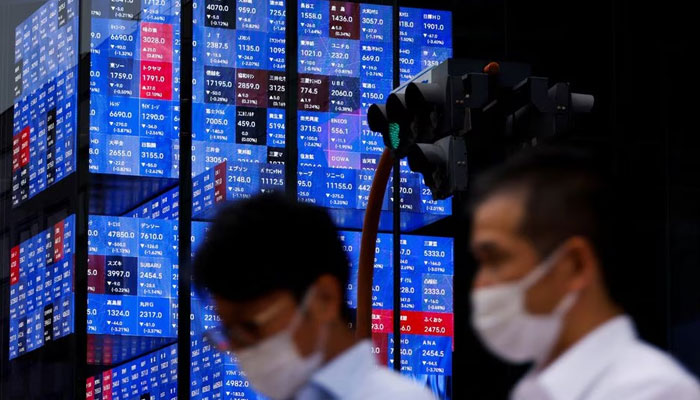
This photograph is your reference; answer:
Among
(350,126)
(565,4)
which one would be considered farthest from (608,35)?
(350,126)

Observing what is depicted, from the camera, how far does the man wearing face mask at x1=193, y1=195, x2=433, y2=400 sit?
305 cm

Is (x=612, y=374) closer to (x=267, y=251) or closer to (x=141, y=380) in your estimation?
(x=267, y=251)

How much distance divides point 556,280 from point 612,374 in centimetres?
17

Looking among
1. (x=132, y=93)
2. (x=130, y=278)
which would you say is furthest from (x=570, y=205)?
(x=132, y=93)

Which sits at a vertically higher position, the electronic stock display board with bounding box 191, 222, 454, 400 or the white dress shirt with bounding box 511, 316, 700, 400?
the white dress shirt with bounding box 511, 316, 700, 400

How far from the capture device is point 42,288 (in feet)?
43.1

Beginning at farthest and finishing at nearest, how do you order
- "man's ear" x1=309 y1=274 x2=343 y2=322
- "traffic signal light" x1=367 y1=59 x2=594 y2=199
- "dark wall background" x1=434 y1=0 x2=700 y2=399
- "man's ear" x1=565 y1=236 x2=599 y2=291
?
"dark wall background" x1=434 y1=0 x2=700 y2=399
"traffic signal light" x1=367 y1=59 x2=594 y2=199
"man's ear" x1=309 y1=274 x2=343 y2=322
"man's ear" x1=565 y1=236 x2=599 y2=291

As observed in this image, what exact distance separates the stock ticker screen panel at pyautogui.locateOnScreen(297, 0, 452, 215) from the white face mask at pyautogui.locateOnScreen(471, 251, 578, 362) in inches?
431

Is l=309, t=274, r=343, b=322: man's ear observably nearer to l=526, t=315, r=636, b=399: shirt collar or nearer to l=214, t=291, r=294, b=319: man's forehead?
l=214, t=291, r=294, b=319: man's forehead

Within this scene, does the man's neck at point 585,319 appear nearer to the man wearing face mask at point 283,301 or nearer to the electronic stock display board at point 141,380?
the man wearing face mask at point 283,301

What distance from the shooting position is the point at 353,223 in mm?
13750

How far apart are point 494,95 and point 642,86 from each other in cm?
760

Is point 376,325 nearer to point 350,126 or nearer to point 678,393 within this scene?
point 350,126

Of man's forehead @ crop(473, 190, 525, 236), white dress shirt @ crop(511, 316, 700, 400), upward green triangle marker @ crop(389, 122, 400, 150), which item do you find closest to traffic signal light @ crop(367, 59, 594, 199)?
upward green triangle marker @ crop(389, 122, 400, 150)
